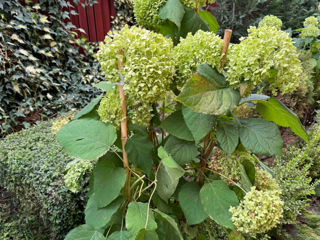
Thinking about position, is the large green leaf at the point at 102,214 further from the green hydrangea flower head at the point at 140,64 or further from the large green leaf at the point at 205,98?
the large green leaf at the point at 205,98

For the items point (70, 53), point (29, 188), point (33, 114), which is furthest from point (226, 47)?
point (70, 53)

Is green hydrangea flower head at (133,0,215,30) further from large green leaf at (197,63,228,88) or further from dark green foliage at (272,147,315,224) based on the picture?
dark green foliage at (272,147,315,224)

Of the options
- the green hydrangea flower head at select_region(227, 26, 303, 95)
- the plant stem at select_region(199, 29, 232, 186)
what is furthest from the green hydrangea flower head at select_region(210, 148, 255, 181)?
the green hydrangea flower head at select_region(227, 26, 303, 95)

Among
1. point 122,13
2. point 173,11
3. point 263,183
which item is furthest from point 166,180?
point 122,13

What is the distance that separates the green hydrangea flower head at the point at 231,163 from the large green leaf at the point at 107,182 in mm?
315

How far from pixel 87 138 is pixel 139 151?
163 mm

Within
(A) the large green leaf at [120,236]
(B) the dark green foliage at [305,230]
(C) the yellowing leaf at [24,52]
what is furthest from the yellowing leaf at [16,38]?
(B) the dark green foliage at [305,230]

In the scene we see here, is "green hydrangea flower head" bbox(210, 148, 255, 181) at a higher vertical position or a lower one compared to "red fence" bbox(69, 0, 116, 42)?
lower

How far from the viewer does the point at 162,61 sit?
598 millimetres

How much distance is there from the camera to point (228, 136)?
647 millimetres

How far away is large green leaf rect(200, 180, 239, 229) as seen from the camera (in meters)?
0.63

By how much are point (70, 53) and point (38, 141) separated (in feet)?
6.87

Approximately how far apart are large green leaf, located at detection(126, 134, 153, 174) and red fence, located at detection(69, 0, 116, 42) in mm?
3734

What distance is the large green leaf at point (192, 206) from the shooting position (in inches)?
28.1
